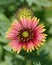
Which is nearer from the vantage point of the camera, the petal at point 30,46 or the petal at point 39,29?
the petal at point 30,46

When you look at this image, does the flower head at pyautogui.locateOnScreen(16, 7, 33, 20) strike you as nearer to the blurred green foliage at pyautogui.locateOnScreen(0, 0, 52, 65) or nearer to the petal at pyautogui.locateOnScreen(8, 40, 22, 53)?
the blurred green foliage at pyautogui.locateOnScreen(0, 0, 52, 65)

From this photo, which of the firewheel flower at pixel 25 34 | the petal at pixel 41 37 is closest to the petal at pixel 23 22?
the firewheel flower at pixel 25 34

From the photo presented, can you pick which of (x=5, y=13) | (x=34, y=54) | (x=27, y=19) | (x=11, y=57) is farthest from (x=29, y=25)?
(x=5, y=13)

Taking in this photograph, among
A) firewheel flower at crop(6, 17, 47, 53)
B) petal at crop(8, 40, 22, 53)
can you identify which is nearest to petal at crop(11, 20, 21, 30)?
firewheel flower at crop(6, 17, 47, 53)

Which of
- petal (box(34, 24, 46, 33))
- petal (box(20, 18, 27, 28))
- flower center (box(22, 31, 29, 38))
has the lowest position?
flower center (box(22, 31, 29, 38))

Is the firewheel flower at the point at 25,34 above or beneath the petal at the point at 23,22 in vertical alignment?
beneath

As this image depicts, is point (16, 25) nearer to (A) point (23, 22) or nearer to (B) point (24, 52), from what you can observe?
(A) point (23, 22)

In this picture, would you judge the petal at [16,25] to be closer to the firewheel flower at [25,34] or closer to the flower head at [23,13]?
the firewheel flower at [25,34]

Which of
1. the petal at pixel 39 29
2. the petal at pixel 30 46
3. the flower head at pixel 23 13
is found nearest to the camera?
the petal at pixel 30 46
